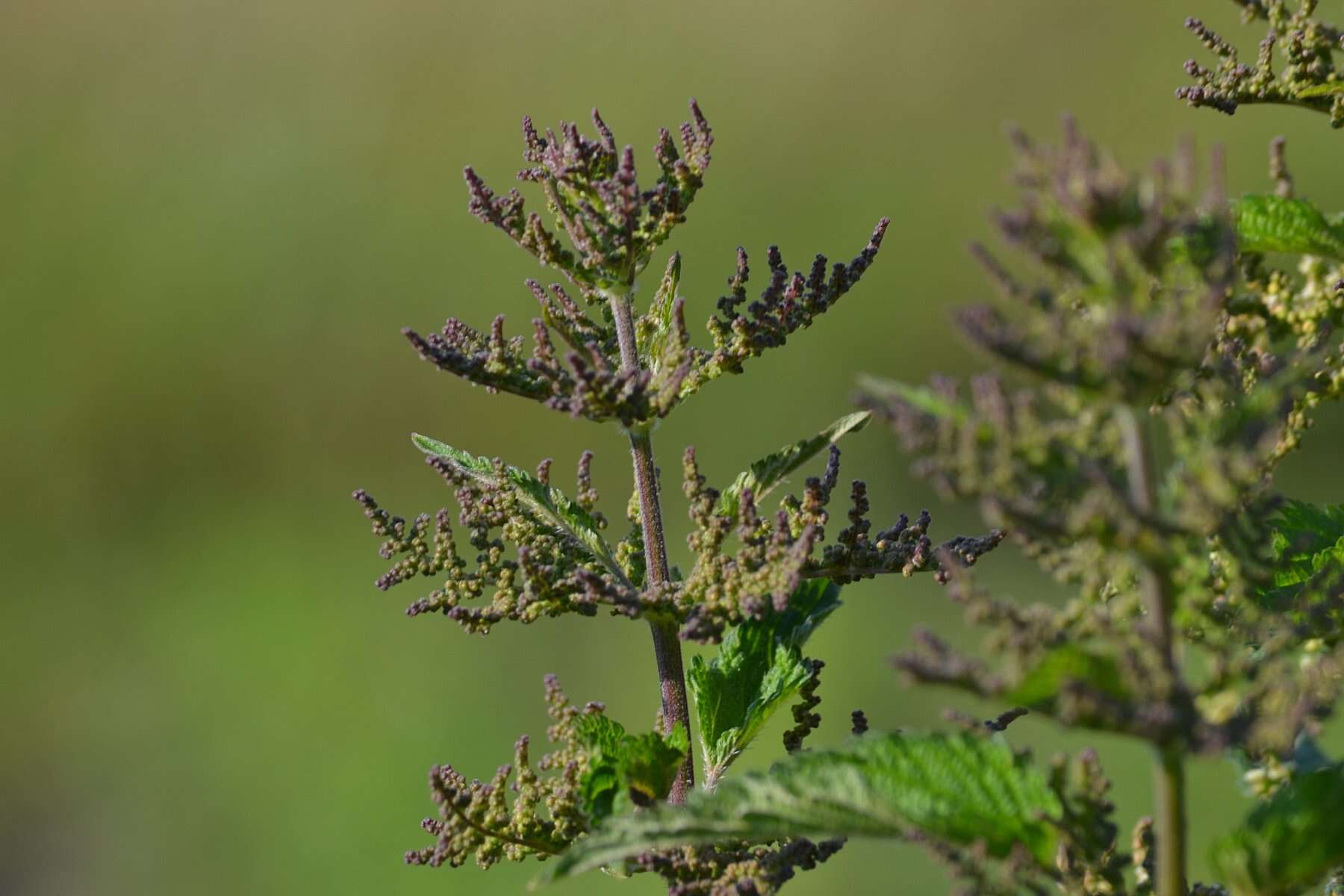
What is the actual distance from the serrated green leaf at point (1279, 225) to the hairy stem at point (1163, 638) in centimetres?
39

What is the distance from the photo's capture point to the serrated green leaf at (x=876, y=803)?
1044 mm

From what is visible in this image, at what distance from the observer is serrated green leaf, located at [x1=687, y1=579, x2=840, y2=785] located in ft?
4.83

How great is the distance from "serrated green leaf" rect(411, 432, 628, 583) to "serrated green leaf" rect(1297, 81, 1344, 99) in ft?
2.79

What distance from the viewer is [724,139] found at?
7895 millimetres

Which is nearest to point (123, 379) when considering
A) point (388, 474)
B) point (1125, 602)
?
point (388, 474)

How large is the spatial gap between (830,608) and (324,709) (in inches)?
200

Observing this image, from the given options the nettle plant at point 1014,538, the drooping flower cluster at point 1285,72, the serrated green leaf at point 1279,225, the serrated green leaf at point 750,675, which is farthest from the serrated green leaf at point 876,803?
the drooping flower cluster at point 1285,72

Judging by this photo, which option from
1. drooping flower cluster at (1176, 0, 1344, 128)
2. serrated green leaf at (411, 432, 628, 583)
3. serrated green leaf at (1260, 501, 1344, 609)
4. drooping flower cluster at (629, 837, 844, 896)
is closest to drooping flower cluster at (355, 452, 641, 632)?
serrated green leaf at (411, 432, 628, 583)

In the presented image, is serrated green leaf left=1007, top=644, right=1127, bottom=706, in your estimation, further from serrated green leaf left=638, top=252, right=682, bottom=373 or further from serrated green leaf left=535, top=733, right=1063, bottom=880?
serrated green leaf left=638, top=252, right=682, bottom=373

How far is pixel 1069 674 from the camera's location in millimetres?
912

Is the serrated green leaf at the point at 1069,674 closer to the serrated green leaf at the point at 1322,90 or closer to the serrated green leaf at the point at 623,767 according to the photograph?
the serrated green leaf at the point at 623,767

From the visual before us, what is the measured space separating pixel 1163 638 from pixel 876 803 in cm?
26

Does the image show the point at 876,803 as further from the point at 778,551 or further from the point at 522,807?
the point at 522,807

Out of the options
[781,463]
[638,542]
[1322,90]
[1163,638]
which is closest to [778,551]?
[781,463]
